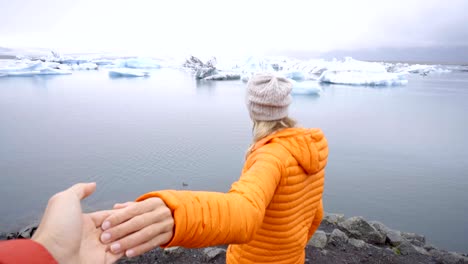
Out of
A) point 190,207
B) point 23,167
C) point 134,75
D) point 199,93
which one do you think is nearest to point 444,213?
point 190,207

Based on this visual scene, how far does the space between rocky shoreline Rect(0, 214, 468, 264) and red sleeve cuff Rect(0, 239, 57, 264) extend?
2638 mm

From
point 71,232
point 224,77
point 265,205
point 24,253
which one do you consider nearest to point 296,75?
point 224,77

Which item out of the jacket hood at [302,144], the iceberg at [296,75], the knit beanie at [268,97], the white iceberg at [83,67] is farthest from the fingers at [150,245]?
the white iceberg at [83,67]

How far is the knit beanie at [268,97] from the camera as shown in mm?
1191

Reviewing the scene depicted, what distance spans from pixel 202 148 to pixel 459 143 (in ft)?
19.9

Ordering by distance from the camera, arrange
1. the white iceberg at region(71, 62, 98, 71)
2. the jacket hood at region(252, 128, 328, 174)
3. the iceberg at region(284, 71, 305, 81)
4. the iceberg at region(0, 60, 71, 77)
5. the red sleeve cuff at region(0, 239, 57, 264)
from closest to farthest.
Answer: the red sleeve cuff at region(0, 239, 57, 264)
the jacket hood at region(252, 128, 328, 174)
the iceberg at region(0, 60, 71, 77)
the iceberg at region(284, 71, 305, 81)
the white iceberg at region(71, 62, 98, 71)

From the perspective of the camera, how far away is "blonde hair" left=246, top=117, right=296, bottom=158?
1189 mm

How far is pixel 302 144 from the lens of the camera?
44.2 inches

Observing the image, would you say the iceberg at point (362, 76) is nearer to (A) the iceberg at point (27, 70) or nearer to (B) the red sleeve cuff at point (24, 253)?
(A) the iceberg at point (27, 70)

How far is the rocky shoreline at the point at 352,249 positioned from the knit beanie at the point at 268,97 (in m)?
2.25

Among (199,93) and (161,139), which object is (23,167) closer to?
(161,139)

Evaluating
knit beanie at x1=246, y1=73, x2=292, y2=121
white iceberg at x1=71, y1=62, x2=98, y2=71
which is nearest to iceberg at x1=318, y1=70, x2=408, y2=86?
knit beanie at x1=246, y1=73, x2=292, y2=121

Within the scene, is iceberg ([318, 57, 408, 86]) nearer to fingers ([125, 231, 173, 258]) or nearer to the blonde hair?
the blonde hair

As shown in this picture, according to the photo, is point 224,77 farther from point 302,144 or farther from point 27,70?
point 302,144
